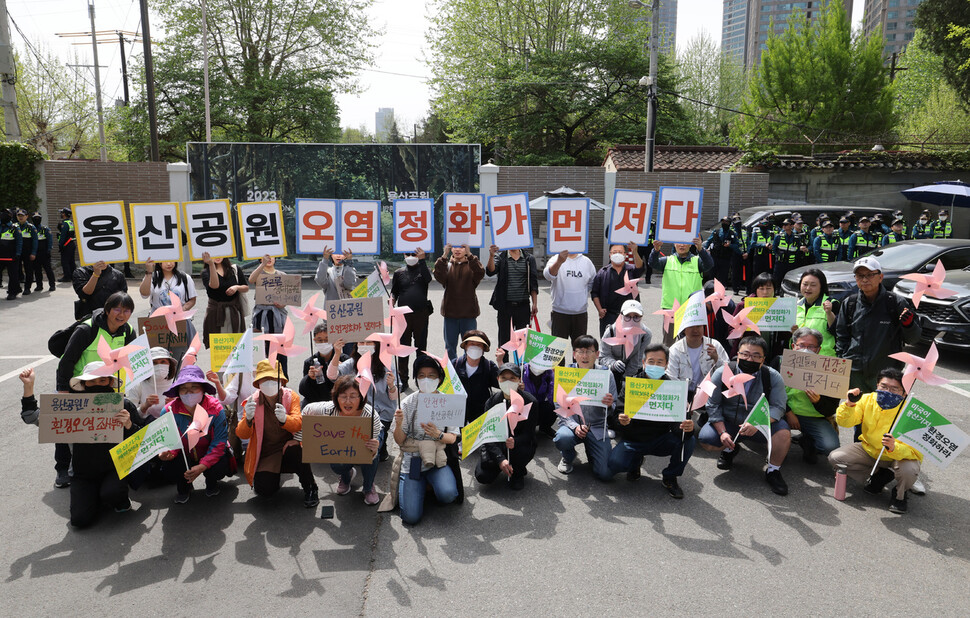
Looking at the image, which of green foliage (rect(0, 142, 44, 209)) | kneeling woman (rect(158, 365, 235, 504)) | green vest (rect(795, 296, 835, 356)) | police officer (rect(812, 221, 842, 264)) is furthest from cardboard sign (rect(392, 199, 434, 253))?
green foliage (rect(0, 142, 44, 209))

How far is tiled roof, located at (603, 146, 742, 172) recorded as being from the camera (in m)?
22.8

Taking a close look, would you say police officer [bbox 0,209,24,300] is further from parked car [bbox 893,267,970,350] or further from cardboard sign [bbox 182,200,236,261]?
parked car [bbox 893,267,970,350]

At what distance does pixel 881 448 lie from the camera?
5262mm

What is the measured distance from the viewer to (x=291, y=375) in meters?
8.71

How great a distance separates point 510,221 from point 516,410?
127 inches

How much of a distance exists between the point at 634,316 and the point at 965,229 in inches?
814

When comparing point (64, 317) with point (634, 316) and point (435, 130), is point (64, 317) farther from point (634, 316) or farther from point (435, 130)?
point (435, 130)

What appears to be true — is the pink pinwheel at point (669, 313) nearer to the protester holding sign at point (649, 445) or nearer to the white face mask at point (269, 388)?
the protester holding sign at point (649, 445)

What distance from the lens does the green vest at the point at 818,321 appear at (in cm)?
659

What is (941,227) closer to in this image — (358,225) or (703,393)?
(703,393)

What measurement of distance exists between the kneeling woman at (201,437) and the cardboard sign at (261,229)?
268 centimetres

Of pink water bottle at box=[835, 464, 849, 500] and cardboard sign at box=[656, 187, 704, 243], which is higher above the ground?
cardboard sign at box=[656, 187, 704, 243]

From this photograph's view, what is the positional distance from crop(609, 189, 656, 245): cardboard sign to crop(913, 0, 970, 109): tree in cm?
Result: 2501

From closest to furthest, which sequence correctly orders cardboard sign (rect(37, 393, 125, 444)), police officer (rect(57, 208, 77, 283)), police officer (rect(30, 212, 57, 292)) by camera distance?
cardboard sign (rect(37, 393, 125, 444)) → police officer (rect(30, 212, 57, 292)) → police officer (rect(57, 208, 77, 283))
